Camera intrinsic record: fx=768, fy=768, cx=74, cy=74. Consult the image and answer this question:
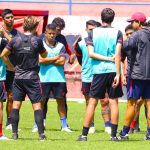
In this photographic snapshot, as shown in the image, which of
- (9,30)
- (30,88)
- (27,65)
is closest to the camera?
(27,65)

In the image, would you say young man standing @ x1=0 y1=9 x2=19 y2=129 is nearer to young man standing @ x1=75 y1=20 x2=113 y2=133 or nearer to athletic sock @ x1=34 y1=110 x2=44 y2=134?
young man standing @ x1=75 y1=20 x2=113 y2=133

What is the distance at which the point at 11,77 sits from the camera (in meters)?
15.0

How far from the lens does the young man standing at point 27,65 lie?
40.2ft

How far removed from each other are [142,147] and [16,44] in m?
2.61

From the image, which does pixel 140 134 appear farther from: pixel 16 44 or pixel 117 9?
pixel 117 9

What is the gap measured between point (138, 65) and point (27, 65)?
181cm

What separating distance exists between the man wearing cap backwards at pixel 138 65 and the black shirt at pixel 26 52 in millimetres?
1465

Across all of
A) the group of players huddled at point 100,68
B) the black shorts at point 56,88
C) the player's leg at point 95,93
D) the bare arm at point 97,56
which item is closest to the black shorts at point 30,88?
the group of players huddled at point 100,68

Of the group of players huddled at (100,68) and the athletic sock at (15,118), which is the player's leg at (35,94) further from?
the athletic sock at (15,118)

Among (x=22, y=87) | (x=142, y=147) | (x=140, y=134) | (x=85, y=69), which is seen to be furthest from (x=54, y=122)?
(x=142, y=147)

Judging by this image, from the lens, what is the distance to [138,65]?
12547 millimetres

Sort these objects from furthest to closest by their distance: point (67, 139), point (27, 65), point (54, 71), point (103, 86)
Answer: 1. point (54, 71)
2. point (67, 139)
3. point (27, 65)
4. point (103, 86)

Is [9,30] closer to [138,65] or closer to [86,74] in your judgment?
[86,74]

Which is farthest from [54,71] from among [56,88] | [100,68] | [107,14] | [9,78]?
[107,14]
